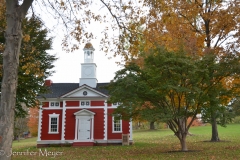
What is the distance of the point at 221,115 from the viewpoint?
39.9 ft

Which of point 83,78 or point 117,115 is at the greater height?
point 83,78

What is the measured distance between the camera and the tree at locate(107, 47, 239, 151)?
11.6 meters

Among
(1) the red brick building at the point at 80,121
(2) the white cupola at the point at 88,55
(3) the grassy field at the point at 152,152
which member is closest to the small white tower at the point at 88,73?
(2) the white cupola at the point at 88,55

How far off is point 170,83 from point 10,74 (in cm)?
755

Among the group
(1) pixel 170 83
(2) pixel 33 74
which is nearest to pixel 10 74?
(1) pixel 170 83

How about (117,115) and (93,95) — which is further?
(93,95)

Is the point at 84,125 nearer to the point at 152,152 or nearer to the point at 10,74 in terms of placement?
the point at 152,152

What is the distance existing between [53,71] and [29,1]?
417 inches

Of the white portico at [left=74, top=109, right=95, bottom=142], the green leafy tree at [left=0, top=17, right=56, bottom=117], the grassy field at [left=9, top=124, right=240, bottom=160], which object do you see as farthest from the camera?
the white portico at [left=74, top=109, right=95, bottom=142]

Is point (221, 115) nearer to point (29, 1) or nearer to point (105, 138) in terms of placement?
point (29, 1)

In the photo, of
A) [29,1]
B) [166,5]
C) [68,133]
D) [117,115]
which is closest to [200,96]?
[117,115]

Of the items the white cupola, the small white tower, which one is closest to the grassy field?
the small white tower

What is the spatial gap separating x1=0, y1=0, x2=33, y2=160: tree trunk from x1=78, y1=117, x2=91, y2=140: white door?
1734 cm

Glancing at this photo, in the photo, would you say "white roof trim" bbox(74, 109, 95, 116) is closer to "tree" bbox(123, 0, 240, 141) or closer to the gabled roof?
the gabled roof
